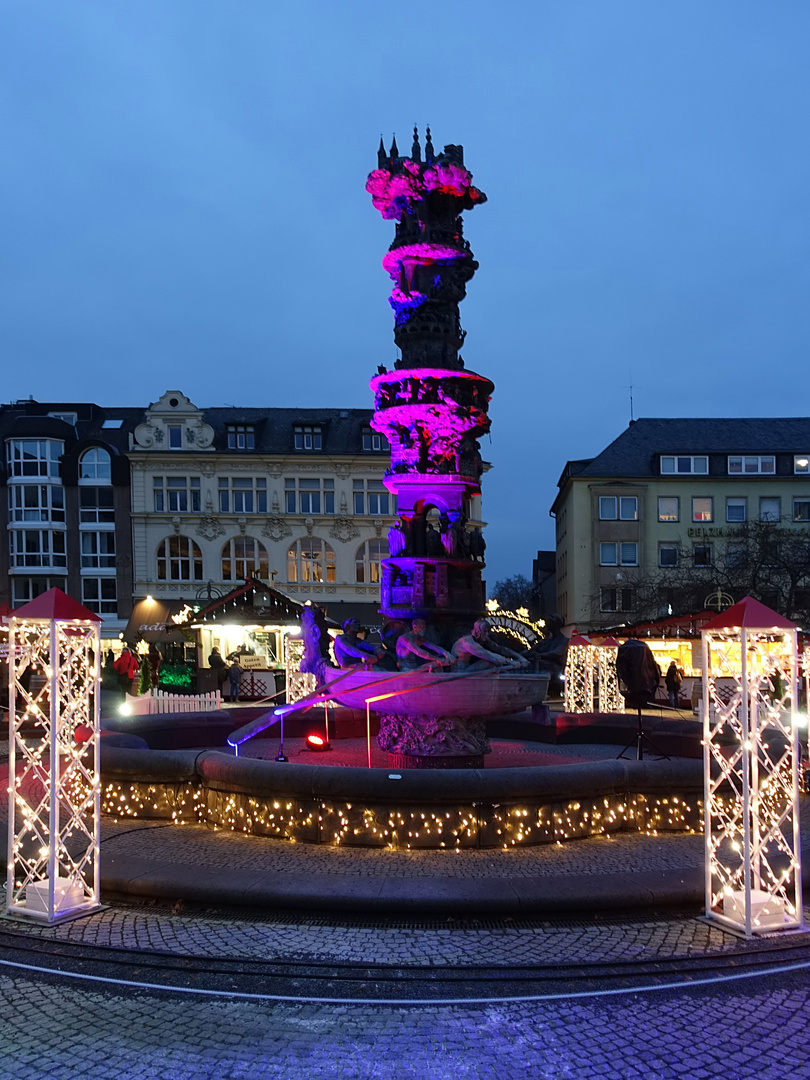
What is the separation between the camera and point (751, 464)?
5319 cm

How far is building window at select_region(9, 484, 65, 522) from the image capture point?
5275 cm

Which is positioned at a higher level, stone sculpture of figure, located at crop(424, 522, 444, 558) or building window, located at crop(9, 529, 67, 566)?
building window, located at crop(9, 529, 67, 566)

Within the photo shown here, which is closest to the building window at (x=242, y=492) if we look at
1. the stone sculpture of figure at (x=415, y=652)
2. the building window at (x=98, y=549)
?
the building window at (x=98, y=549)

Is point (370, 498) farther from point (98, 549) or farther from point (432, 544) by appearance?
point (432, 544)

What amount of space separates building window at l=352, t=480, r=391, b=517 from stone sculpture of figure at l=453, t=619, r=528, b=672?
4128 cm

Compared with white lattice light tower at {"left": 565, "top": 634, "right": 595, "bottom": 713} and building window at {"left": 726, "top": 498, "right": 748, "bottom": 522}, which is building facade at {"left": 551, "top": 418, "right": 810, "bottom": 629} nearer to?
building window at {"left": 726, "top": 498, "right": 748, "bottom": 522}

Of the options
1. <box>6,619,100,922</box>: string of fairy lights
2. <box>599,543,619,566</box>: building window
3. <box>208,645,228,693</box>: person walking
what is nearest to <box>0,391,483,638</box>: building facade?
<box>599,543,619,566</box>: building window

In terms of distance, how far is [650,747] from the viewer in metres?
15.4

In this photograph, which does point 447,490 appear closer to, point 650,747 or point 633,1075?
point 650,747

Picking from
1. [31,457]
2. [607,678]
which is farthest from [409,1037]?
[31,457]

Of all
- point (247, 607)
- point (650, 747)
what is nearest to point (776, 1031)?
point (650, 747)

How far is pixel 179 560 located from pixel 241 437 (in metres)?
8.25

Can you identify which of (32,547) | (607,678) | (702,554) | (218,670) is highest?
(32,547)

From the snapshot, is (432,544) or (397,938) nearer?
(397,938)
